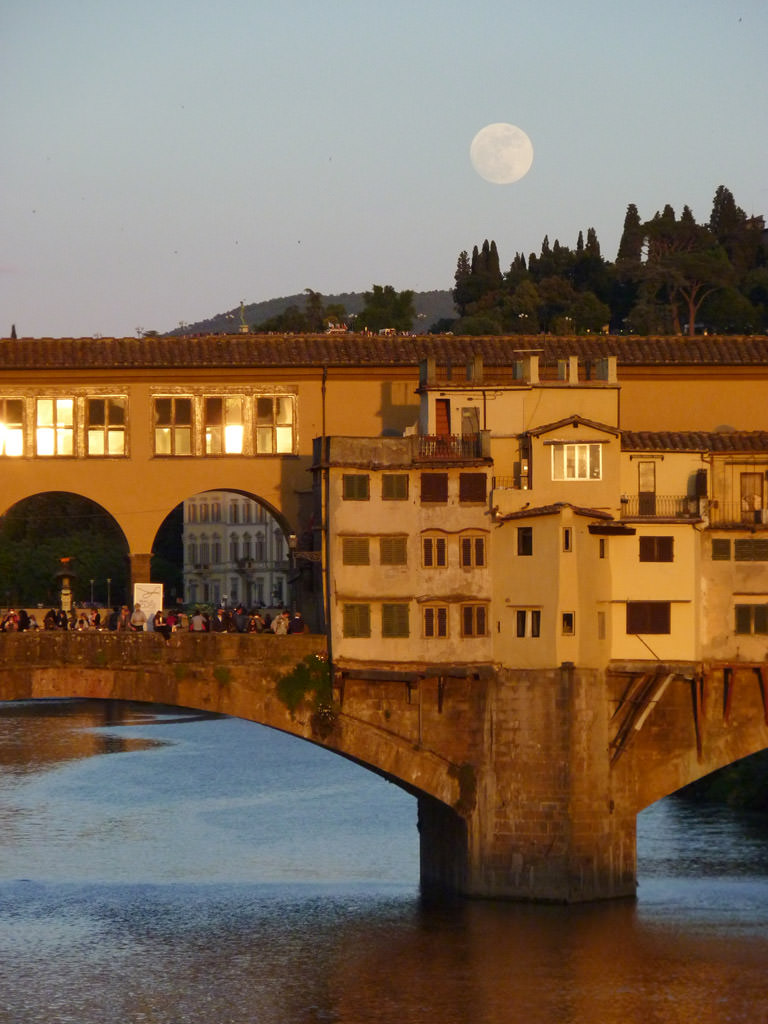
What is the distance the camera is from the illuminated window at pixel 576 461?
58281 mm

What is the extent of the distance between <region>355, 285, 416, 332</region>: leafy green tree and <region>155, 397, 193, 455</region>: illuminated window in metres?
92.0

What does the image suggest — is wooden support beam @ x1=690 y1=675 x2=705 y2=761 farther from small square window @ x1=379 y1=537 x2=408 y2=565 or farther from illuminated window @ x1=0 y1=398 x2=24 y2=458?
illuminated window @ x1=0 y1=398 x2=24 y2=458

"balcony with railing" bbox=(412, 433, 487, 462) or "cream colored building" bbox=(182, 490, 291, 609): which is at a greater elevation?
"balcony with railing" bbox=(412, 433, 487, 462)

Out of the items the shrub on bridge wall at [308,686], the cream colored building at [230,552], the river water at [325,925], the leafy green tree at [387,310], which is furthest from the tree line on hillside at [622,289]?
the shrub on bridge wall at [308,686]

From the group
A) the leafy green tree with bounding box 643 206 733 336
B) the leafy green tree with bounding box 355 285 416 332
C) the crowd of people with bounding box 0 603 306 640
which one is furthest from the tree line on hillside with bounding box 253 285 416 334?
the crowd of people with bounding box 0 603 306 640

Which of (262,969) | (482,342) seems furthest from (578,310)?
(262,969)

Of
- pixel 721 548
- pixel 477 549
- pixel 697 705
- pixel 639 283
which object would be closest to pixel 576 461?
pixel 477 549

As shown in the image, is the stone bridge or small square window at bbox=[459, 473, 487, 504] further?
small square window at bbox=[459, 473, 487, 504]

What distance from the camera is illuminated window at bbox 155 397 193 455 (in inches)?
2418

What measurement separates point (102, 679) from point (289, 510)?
8.39m

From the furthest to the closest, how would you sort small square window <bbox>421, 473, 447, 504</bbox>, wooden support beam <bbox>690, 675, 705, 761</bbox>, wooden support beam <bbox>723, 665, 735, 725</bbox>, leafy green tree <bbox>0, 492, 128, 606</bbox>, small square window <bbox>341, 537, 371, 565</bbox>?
leafy green tree <bbox>0, 492, 128, 606</bbox>
wooden support beam <bbox>723, 665, 735, 725</bbox>
wooden support beam <bbox>690, 675, 705, 761</bbox>
small square window <bbox>421, 473, 447, 504</bbox>
small square window <bbox>341, 537, 371, 565</bbox>

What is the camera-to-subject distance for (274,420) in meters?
61.6

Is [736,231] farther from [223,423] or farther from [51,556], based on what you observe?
[223,423]

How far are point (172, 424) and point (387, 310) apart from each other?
9698cm
